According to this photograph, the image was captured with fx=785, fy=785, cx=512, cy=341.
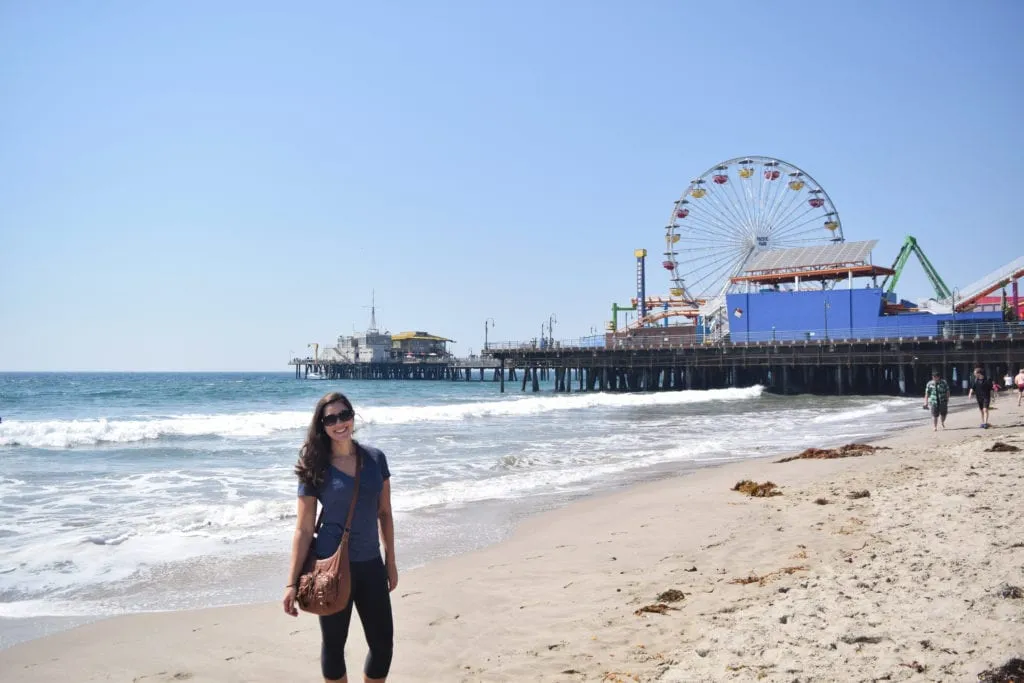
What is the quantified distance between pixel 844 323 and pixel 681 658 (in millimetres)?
47197

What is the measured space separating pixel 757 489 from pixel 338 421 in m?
6.99

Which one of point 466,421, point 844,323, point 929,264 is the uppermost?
point 929,264

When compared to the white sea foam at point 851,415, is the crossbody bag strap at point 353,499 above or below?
above

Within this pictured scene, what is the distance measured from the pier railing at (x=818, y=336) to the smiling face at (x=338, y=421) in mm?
42122

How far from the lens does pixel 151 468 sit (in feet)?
48.6

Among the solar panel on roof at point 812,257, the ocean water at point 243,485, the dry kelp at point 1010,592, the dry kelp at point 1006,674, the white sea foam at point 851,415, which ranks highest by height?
the solar panel on roof at point 812,257

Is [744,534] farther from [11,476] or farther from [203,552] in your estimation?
[11,476]

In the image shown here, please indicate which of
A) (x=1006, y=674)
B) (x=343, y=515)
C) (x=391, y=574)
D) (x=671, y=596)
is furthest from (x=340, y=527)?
(x=1006, y=674)

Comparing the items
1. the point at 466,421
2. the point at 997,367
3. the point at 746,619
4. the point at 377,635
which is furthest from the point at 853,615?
the point at 997,367

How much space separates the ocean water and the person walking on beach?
1238mm

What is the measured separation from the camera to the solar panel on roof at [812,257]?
50.9 m

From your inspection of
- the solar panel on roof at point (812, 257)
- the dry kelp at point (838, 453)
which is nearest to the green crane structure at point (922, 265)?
the solar panel on roof at point (812, 257)

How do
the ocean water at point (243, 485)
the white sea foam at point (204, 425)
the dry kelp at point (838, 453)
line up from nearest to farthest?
the ocean water at point (243, 485) < the dry kelp at point (838, 453) < the white sea foam at point (204, 425)

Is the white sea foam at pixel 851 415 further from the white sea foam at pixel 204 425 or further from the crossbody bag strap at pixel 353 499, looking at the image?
the crossbody bag strap at pixel 353 499
